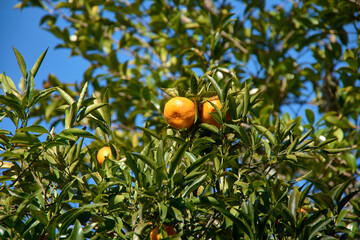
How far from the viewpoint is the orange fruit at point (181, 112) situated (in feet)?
3.96

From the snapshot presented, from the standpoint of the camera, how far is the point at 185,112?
1208mm

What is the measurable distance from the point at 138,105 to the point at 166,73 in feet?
1.31

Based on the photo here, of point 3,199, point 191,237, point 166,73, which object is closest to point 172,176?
point 191,237

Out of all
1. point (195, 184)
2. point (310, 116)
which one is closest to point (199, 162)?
point (195, 184)

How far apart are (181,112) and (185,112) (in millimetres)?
14

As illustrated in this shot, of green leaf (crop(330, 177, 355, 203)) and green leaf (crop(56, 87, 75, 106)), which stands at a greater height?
green leaf (crop(56, 87, 75, 106))

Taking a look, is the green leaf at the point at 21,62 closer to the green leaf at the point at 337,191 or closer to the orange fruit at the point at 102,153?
the orange fruit at the point at 102,153

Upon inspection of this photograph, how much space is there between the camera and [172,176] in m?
1.05

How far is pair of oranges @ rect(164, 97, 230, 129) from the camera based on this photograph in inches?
47.6

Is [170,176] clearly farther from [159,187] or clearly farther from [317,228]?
[317,228]

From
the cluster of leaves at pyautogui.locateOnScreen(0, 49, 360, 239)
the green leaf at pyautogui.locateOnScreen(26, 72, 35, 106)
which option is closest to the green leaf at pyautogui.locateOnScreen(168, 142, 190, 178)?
the cluster of leaves at pyautogui.locateOnScreen(0, 49, 360, 239)

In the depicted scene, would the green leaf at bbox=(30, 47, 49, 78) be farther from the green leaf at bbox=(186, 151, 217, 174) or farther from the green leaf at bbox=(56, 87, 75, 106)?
the green leaf at bbox=(186, 151, 217, 174)

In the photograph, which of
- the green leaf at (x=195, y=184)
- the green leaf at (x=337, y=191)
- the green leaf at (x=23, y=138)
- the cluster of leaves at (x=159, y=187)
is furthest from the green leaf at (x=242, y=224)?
the green leaf at (x=23, y=138)

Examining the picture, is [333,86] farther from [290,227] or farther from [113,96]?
[290,227]
